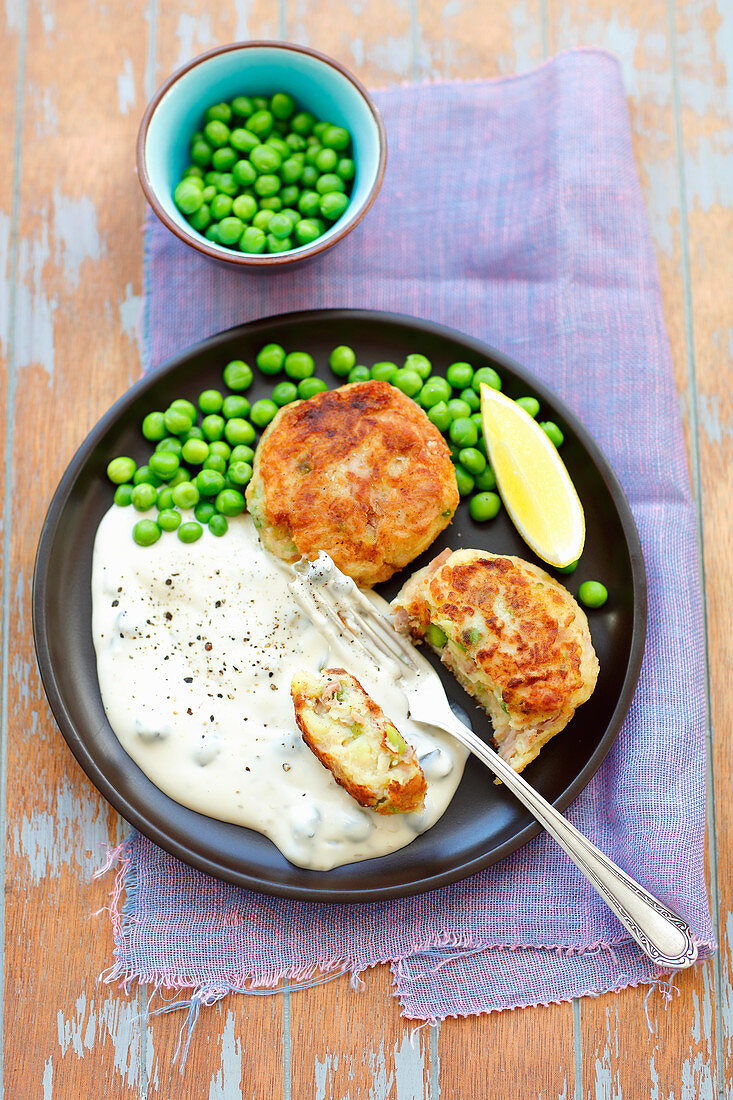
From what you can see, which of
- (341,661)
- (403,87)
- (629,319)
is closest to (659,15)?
(403,87)

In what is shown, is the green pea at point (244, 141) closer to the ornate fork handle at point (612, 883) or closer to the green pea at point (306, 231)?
the green pea at point (306, 231)

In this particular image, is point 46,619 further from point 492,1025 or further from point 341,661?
point 492,1025

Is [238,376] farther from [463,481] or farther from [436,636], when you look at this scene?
[436,636]

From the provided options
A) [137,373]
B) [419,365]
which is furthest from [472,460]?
[137,373]

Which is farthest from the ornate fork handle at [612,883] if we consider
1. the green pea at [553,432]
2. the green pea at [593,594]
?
the green pea at [553,432]

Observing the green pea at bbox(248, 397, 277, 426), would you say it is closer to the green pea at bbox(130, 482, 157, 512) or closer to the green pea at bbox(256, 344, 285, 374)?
the green pea at bbox(256, 344, 285, 374)

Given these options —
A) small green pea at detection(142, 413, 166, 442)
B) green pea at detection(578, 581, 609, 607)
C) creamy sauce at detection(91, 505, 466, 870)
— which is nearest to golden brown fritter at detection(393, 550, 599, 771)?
green pea at detection(578, 581, 609, 607)
